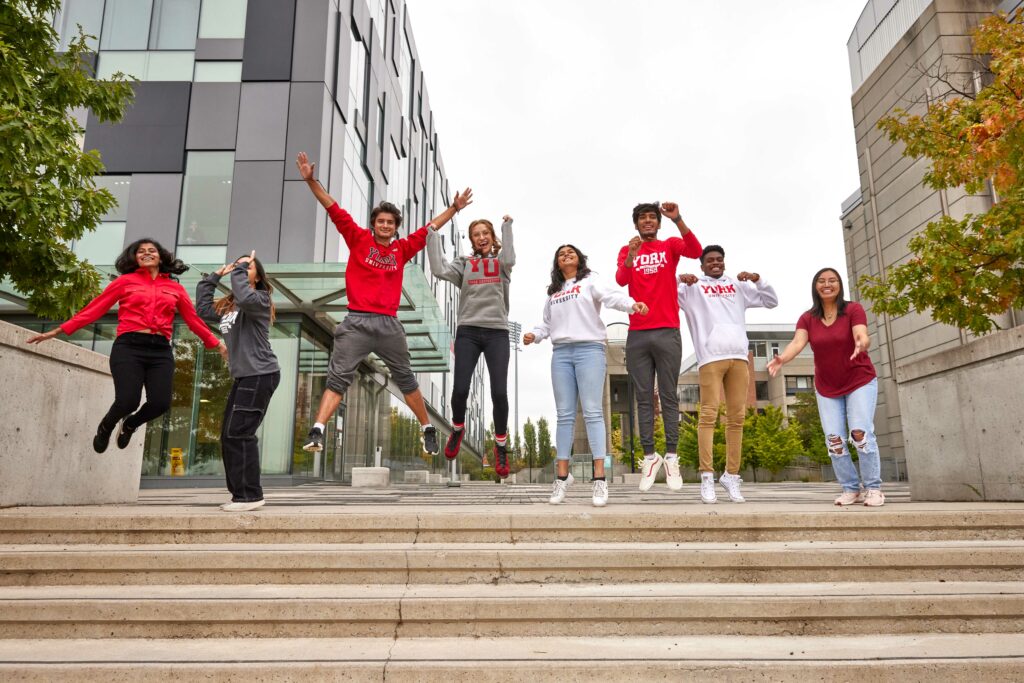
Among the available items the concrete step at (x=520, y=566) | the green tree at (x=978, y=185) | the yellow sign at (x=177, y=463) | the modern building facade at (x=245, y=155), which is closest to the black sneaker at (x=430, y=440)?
the concrete step at (x=520, y=566)

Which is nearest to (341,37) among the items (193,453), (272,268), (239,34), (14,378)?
(239,34)

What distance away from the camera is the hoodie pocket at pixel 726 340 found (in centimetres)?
591

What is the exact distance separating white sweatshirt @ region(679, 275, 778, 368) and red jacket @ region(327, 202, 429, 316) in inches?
101

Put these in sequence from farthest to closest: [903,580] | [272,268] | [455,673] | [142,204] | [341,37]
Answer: [341,37] → [142,204] → [272,268] → [903,580] → [455,673]

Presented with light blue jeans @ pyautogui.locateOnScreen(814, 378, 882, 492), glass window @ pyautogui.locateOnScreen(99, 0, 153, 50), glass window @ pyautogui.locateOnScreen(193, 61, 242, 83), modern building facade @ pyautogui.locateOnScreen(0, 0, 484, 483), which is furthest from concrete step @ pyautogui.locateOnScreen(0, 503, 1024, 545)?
glass window @ pyautogui.locateOnScreen(99, 0, 153, 50)

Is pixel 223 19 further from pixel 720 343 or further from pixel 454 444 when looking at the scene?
pixel 720 343

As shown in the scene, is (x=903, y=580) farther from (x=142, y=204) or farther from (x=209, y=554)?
(x=142, y=204)

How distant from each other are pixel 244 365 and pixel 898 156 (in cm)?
2736

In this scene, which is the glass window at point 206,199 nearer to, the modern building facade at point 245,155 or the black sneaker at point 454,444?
the modern building facade at point 245,155

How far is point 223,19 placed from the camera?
814 inches

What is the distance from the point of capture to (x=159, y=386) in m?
5.54

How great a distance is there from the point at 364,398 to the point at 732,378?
19.0 m

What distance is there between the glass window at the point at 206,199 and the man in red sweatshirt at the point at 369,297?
1463cm

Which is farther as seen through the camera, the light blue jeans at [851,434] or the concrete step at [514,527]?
the light blue jeans at [851,434]
